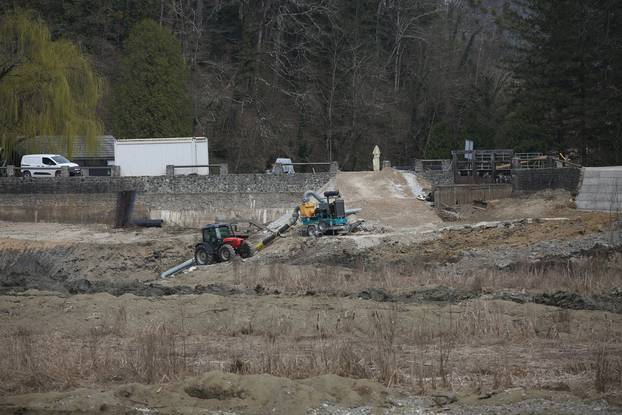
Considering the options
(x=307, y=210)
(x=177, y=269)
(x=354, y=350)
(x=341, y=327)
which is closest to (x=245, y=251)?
(x=177, y=269)

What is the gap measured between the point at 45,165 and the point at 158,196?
755cm

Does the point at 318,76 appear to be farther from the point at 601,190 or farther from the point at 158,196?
the point at 601,190

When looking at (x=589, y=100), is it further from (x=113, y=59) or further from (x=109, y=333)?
(x=109, y=333)

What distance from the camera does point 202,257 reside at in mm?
34406

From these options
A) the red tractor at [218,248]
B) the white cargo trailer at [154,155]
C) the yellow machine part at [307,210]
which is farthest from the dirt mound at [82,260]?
the white cargo trailer at [154,155]

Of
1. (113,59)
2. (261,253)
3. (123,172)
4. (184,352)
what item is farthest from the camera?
(113,59)

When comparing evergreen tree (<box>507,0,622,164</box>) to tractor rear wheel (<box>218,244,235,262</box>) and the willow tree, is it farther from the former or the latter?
the willow tree

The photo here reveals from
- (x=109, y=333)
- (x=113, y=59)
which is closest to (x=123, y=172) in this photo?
(x=113, y=59)

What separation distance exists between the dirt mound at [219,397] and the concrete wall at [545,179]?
2800cm

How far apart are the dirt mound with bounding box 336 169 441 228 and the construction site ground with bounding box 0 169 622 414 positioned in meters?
3.17

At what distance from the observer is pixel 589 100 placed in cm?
4800

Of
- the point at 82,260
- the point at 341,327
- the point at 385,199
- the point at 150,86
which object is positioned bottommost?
the point at 82,260

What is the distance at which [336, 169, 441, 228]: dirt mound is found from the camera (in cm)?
4028

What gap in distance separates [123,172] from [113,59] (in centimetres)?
1316
